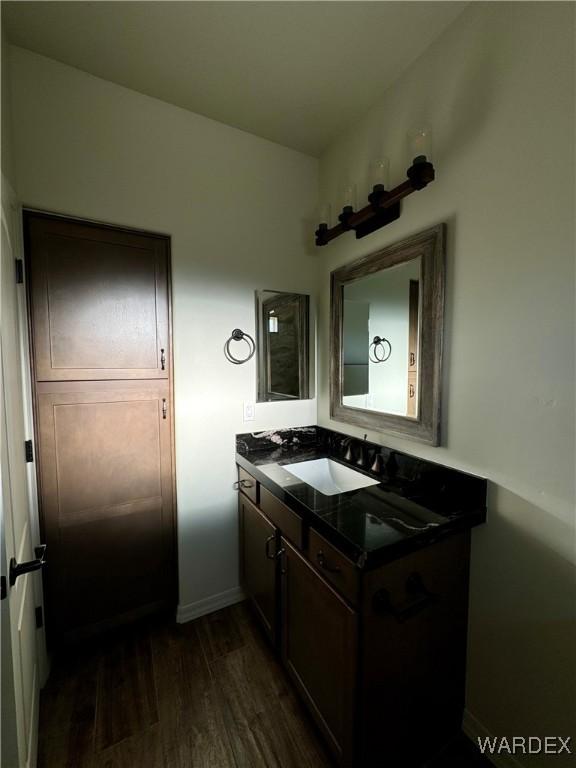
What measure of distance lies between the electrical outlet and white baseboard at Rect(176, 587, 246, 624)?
102cm

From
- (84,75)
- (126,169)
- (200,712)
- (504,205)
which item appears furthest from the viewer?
(126,169)

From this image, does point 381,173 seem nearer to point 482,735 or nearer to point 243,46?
point 243,46

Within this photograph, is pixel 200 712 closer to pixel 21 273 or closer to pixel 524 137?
pixel 21 273

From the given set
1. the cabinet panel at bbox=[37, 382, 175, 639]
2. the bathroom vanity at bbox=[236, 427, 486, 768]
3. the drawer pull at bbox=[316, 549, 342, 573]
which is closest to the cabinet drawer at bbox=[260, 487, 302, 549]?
the bathroom vanity at bbox=[236, 427, 486, 768]

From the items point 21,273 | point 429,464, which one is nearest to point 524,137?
point 429,464

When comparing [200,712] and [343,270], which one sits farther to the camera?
[343,270]

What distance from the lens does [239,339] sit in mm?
1833

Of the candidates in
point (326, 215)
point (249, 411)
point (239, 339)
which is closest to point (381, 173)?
point (326, 215)

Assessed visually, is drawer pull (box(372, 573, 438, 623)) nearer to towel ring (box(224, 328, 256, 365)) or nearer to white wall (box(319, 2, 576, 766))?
white wall (box(319, 2, 576, 766))

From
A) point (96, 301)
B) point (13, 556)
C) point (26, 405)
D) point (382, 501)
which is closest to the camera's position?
point (13, 556)

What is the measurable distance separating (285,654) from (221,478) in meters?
0.86

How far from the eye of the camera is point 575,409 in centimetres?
92

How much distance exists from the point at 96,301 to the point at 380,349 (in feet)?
4.58

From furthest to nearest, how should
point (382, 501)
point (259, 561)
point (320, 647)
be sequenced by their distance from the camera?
point (259, 561), point (382, 501), point (320, 647)
